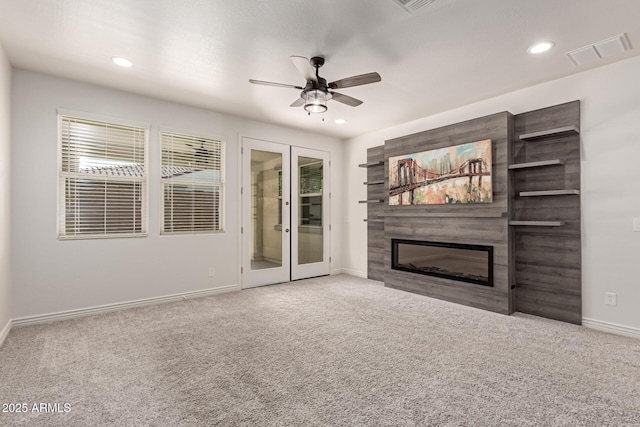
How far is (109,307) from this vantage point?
3824mm

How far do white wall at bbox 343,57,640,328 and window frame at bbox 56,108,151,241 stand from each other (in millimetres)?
4958

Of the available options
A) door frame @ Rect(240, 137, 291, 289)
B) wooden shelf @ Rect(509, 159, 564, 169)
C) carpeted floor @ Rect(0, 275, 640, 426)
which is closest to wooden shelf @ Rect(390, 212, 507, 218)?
wooden shelf @ Rect(509, 159, 564, 169)

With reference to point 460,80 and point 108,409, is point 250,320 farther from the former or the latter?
point 460,80

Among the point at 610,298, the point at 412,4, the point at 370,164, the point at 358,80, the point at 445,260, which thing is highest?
the point at 412,4

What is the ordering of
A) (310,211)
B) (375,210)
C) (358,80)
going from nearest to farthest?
(358,80)
(375,210)
(310,211)

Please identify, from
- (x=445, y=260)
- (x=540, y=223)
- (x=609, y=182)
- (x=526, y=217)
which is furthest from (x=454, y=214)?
(x=609, y=182)

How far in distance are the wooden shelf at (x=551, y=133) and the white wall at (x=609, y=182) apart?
0.15 metres

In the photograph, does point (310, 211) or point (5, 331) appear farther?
point (310, 211)

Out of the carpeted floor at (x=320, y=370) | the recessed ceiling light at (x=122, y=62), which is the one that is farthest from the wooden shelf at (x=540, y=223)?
the recessed ceiling light at (x=122, y=62)

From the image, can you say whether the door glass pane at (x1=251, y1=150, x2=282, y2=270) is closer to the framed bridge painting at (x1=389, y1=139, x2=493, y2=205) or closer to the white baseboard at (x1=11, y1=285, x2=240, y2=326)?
the white baseboard at (x1=11, y1=285, x2=240, y2=326)

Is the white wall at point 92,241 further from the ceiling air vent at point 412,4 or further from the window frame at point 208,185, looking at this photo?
the ceiling air vent at point 412,4

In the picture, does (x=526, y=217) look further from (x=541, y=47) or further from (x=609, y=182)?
(x=541, y=47)

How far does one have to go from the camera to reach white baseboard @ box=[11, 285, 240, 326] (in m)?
3.40

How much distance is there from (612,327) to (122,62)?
5589 millimetres
